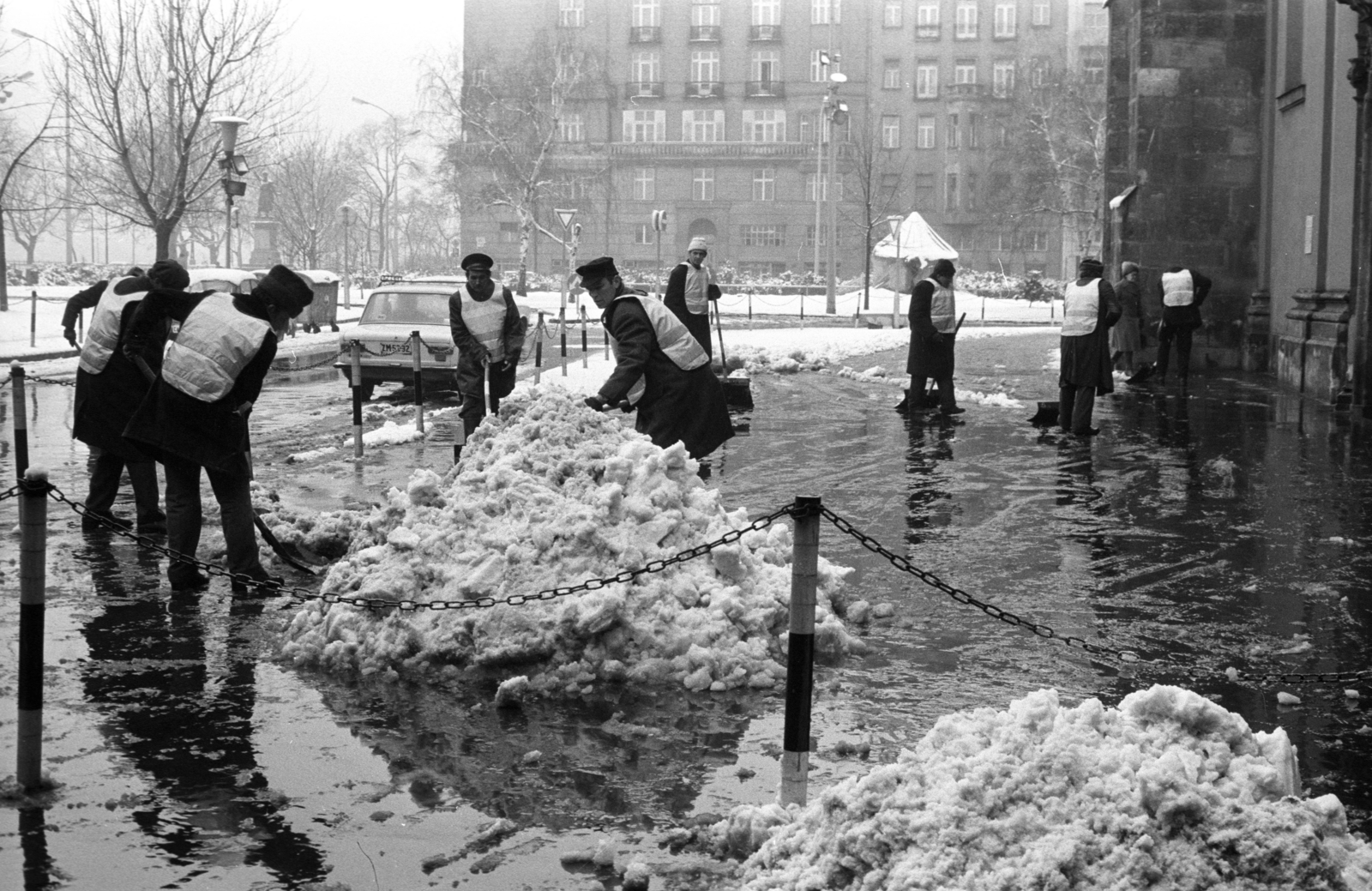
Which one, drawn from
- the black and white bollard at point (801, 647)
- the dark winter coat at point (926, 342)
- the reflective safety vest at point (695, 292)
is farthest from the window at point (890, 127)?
the black and white bollard at point (801, 647)

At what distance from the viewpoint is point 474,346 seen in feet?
44.1

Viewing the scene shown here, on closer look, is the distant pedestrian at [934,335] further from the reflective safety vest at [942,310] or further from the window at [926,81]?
the window at [926,81]

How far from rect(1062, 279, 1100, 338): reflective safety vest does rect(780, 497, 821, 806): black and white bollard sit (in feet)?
34.9

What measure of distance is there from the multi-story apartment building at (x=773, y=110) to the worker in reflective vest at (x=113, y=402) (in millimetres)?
78622

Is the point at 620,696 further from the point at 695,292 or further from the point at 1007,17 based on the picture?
the point at 1007,17

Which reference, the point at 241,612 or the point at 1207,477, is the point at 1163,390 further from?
the point at 241,612

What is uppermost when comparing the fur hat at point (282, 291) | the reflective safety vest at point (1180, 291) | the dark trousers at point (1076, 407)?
the reflective safety vest at point (1180, 291)

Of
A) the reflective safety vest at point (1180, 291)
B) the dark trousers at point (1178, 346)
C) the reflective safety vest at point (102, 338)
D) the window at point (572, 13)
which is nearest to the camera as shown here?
the reflective safety vest at point (102, 338)

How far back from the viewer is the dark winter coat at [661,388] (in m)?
9.42

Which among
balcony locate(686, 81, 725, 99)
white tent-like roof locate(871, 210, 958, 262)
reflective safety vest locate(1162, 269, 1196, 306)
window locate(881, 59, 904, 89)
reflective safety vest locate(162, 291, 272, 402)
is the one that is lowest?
reflective safety vest locate(162, 291, 272, 402)

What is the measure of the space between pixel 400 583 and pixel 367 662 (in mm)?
353

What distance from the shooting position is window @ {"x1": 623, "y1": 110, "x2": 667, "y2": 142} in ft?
308

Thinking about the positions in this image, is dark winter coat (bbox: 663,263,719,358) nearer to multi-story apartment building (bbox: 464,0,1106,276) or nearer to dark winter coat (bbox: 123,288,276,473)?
dark winter coat (bbox: 123,288,276,473)

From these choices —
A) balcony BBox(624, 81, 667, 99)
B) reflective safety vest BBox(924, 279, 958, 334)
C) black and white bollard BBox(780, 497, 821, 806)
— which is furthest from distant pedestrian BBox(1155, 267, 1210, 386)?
balcony BBox(624, 81, 667, 99)
